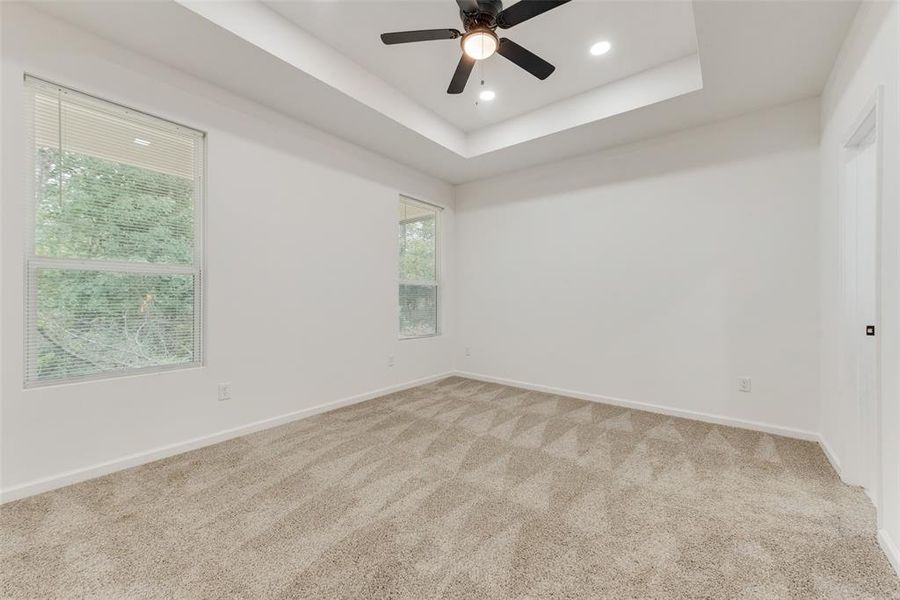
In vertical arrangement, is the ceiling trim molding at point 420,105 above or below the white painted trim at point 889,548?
above

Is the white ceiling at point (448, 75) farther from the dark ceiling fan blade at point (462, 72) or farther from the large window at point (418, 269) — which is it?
the large window at point (418, 269)

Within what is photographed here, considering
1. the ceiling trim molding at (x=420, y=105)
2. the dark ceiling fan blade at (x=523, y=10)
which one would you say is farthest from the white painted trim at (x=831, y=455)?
the dark ceiling fan blade at (x=523, y=10)

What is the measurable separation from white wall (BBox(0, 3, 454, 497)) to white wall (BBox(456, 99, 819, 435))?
54.4 inches

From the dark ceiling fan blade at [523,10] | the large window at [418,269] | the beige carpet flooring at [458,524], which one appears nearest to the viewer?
the beige carpet flooring at [458,524]

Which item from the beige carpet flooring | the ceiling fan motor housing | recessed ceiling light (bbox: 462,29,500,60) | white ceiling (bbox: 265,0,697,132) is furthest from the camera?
white ceiling (bbox: 265,0,697,132)

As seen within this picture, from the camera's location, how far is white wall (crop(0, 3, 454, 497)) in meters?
2.03

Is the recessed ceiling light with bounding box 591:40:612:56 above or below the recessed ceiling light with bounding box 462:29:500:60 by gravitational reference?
above

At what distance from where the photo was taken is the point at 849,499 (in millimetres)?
2006

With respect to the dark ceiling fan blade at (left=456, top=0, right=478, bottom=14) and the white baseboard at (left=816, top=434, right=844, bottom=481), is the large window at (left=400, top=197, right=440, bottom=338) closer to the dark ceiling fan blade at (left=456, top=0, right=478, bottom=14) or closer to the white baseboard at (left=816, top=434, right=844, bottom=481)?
the dark ceiling fan blade at (left=456, top=0, right=478, bottom=14)

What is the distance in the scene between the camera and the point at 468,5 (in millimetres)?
1948

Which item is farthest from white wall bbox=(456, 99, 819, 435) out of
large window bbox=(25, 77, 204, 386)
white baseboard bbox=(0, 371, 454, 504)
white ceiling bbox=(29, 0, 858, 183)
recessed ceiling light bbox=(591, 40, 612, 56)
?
large window bbox=(25, 77, 204, 386)

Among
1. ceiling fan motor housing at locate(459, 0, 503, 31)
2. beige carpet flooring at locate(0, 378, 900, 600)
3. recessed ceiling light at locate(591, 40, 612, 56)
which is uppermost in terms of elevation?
recessed ceiling light at locate(591, 40, 612, 56)

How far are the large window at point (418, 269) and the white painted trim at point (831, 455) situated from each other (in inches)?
148

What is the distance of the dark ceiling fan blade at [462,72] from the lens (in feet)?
7.45
